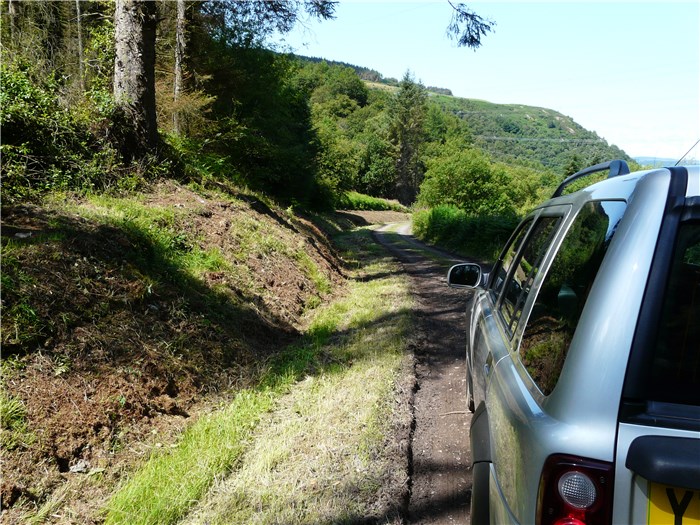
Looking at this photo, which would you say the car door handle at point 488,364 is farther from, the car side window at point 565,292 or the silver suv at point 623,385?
the silver suv at point 623,385

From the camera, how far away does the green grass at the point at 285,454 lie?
3068mm

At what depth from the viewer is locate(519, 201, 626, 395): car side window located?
5.45 feet

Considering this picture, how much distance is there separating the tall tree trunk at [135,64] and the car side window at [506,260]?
22.6ft

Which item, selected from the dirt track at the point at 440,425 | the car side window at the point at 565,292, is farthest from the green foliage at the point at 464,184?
the car side window at the point at 565,292

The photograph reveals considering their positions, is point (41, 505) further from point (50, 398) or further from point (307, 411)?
point (307, 411)

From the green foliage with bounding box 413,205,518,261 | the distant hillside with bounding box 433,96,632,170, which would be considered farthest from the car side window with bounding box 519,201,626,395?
the distant hillside with bounding box 433,96,632,170

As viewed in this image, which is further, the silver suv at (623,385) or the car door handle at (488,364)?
the car door handle at (488,364)

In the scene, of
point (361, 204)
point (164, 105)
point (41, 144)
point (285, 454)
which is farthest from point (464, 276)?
A: point (361, 204)

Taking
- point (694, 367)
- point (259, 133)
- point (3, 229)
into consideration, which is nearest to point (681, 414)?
point (694, 367)

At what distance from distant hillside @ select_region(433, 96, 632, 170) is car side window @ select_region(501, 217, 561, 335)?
54.2 meters

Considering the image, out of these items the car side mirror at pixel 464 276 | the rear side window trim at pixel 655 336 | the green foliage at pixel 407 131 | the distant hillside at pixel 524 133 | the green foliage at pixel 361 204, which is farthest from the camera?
the green foliage at pixel 407 131

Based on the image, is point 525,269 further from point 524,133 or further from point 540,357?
point 524,133

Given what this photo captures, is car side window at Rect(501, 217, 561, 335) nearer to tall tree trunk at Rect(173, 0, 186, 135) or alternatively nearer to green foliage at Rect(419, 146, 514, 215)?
tall tree trunk at Rect(173, 0, 186, 135)

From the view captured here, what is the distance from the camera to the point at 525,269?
2.81 metres
